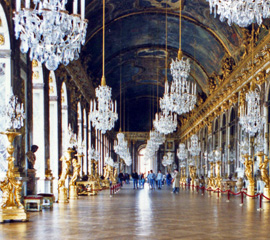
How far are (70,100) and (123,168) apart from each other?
3028 cm

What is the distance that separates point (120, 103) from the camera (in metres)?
41.1

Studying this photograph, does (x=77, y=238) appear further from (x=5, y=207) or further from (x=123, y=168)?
(x=123, y=168)

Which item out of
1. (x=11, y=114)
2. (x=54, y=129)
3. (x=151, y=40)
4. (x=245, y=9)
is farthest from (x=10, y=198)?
(x=151, y=40)

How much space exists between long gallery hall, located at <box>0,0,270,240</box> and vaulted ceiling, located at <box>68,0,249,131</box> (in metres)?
0.09

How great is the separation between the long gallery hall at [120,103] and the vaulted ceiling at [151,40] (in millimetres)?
91

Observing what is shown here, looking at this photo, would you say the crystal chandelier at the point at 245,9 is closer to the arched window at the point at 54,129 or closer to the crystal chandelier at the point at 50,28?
the crystal chandelier at the point at 50,28

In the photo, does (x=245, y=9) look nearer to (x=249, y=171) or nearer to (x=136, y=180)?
(x=249, y=171)

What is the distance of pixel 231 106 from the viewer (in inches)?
936

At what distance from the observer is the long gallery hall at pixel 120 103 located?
7203 millimetres

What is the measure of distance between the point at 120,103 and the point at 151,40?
1434 centimetres

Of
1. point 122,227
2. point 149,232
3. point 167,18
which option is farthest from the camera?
point 167,18

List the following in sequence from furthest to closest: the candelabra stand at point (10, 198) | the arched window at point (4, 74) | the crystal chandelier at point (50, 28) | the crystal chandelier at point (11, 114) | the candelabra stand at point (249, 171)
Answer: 1. the candelabra stand at point (249, 171)
2. the arched window at point (4, 74)
3. the crystal chandelier at point (11, 114)
4. the candelabra stand at point (10, 198)
5. the crystal chandelier at point (50, 28)

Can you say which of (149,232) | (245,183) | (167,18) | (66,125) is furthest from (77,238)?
(167,18)

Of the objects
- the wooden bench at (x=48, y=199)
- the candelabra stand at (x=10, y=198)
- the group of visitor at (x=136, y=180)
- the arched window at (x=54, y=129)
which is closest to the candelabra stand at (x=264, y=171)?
the wooden bench at (x=48, y=199)
